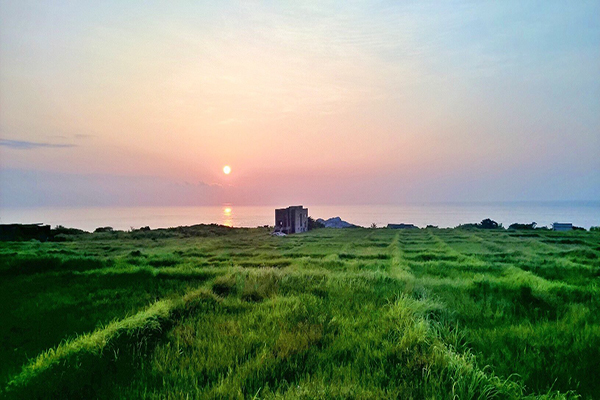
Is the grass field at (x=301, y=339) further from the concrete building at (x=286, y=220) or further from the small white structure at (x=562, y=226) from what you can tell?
the small white structure at (x=562, y=226)

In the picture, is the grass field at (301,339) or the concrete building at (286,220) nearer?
the grass field at (301,339)

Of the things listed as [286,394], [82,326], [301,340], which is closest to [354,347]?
[301,340]

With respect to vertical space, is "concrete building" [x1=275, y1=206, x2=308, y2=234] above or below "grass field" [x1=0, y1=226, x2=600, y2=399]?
above

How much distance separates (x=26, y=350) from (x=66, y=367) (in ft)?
5.21

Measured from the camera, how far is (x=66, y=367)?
389cm

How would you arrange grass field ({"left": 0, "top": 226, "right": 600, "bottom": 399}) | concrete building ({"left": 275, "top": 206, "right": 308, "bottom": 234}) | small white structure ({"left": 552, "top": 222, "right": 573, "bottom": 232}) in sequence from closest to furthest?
grass field ({"left": 0, "top": 226, "right": 600, "bottom": 399}) → small white structure ({"left": 552, "top": 222, "right": 573, "bottom": 232}) → concrete building ({"left": 275, "top": 206, "right": 308, "bottom": 234})

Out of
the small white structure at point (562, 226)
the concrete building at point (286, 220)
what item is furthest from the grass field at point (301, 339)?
the small white structure at point (562, 226)

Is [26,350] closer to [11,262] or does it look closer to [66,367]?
[66,367]

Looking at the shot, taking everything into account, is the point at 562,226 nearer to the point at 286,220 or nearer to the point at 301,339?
the point at 286,220

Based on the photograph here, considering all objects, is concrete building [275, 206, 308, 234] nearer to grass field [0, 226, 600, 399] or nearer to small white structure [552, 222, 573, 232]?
small white structure [552, 222, 573, 232]

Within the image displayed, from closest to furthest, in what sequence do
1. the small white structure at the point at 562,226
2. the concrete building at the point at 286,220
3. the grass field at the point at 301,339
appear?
the grass field at the point at 301,339 → the small white structure at the point at 562,226 → the concrete building at the point at 286,220

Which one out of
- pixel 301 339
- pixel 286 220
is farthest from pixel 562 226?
pixel 301 339

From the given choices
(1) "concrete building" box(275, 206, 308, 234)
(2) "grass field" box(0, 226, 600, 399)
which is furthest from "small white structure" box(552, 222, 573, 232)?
(2) "grass field" box(0, 226, 600, 399)

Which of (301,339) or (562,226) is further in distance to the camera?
(562,226)
